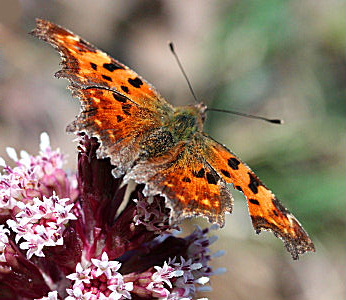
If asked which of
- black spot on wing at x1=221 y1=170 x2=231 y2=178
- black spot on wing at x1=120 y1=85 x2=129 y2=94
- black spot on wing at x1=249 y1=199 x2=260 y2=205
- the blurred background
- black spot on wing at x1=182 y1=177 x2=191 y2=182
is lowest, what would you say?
black spot on wing at x1=249 y1=199 x2=260 y2=205

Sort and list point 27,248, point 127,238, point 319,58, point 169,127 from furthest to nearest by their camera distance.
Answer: point 319,58
point 169,127
point 127,238
point 27,248

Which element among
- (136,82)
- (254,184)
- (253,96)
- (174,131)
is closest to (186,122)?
(174,131)

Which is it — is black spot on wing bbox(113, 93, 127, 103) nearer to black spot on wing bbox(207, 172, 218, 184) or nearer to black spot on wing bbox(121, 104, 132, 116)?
black spot on wing bbox(121, 104, 132, 116)

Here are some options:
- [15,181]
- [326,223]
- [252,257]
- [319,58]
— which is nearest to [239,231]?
[252,257]

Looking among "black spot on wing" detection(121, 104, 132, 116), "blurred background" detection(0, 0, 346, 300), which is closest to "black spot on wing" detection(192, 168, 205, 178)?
"black spot on wing" detection(121, 104, 132, 116)

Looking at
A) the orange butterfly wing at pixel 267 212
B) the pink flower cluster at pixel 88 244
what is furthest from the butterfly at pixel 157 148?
the pink flower cluster at pixel 88 244

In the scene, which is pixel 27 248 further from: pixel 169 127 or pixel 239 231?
pixel 239 231
